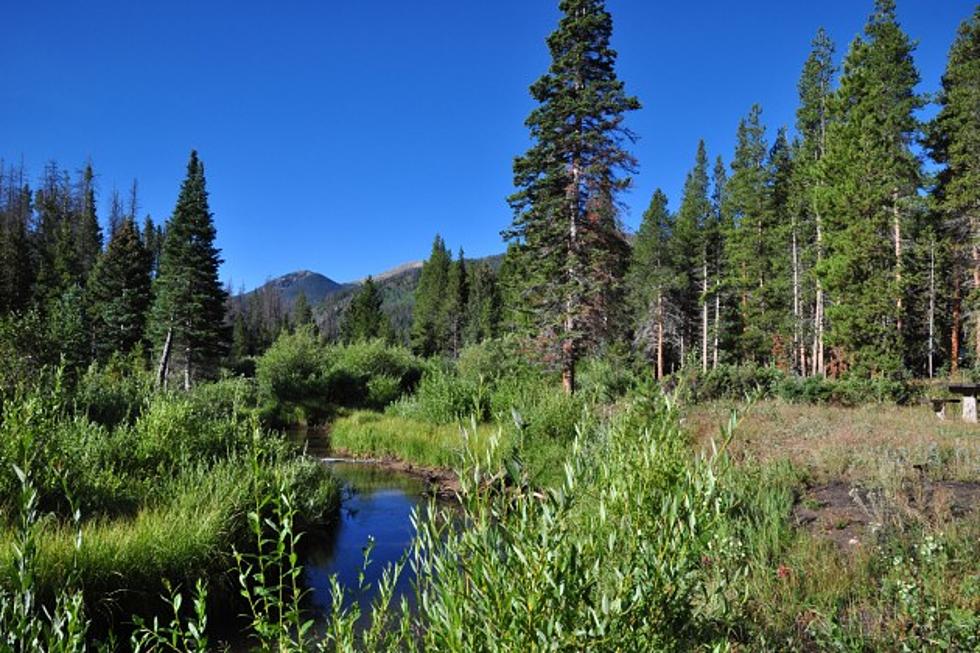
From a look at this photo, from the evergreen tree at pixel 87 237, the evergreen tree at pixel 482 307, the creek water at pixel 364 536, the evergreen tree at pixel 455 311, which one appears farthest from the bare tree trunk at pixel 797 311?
the evergreen tree at pixel 87 237

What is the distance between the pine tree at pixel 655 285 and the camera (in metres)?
44.0

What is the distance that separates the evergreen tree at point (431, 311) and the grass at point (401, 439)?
4390 cm

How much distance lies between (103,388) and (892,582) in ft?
46.8

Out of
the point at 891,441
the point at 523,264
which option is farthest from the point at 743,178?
the point at 891,441

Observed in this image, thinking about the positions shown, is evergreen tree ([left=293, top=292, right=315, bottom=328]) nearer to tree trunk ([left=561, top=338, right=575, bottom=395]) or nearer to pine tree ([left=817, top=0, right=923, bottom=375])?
pine tree ([left=817, top=0, right=923, bottom=375])

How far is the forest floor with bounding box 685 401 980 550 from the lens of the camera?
5.78 m

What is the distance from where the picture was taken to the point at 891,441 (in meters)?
9.12

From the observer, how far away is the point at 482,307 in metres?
62.0

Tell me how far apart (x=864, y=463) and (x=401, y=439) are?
10944 millimetres

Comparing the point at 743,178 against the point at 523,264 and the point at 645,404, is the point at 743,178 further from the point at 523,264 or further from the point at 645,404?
the point at 645,404

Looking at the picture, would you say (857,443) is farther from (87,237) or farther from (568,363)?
(87,237)

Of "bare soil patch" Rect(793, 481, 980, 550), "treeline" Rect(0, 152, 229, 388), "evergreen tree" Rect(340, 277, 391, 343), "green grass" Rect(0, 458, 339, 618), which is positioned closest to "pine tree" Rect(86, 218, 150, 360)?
"treeline" Rect(0, 152, 229, 388)

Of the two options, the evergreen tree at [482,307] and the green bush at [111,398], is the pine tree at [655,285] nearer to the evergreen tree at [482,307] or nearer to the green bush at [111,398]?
the evergreen tree at [482,307]

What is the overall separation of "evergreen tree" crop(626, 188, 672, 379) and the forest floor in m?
30.9
